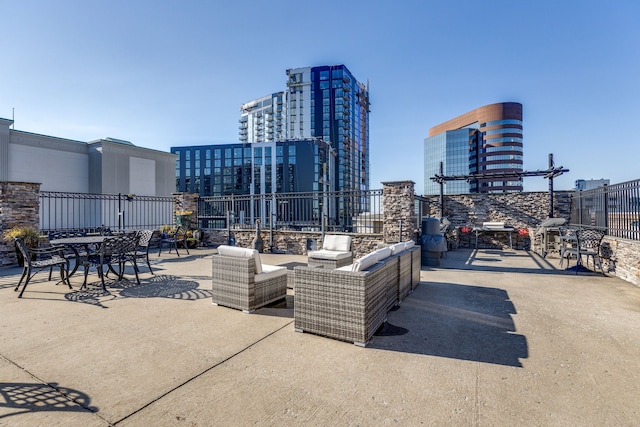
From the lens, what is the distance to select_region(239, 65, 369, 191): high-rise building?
6494 cm

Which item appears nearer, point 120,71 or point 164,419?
point 164,419

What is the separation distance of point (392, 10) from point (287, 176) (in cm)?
4483

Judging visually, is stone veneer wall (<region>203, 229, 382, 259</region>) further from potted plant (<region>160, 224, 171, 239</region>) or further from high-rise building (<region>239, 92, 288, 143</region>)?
high-rise building (<region>239, 92, 288, 143</region>)

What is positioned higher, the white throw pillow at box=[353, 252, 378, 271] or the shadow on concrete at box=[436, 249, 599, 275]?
the white throw pillow at box=[353, 252, 378, 271]

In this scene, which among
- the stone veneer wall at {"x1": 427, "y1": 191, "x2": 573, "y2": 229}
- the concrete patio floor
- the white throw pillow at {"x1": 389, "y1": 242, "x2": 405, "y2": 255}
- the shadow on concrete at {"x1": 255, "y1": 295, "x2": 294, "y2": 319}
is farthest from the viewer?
the stone veneer wall at {"x1": 427, "y1": 191, "x2": 573, "y2": 229}

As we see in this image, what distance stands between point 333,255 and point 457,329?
2362 mm

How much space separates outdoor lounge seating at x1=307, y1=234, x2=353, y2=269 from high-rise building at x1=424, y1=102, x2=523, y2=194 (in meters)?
72.4

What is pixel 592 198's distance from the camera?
8.12m

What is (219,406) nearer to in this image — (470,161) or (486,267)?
(486,267)

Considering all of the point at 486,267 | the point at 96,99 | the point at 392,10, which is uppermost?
the point at 392,10

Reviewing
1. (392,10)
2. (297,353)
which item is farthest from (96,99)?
(297,353)

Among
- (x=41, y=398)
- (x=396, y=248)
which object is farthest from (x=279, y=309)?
(x=41, y=398)

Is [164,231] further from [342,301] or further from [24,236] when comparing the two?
[342,301]

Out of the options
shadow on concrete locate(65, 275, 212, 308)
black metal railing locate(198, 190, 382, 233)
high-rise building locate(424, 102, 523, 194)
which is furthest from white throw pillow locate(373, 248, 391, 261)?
high-rise building locate(424, 102, 523, 194)
